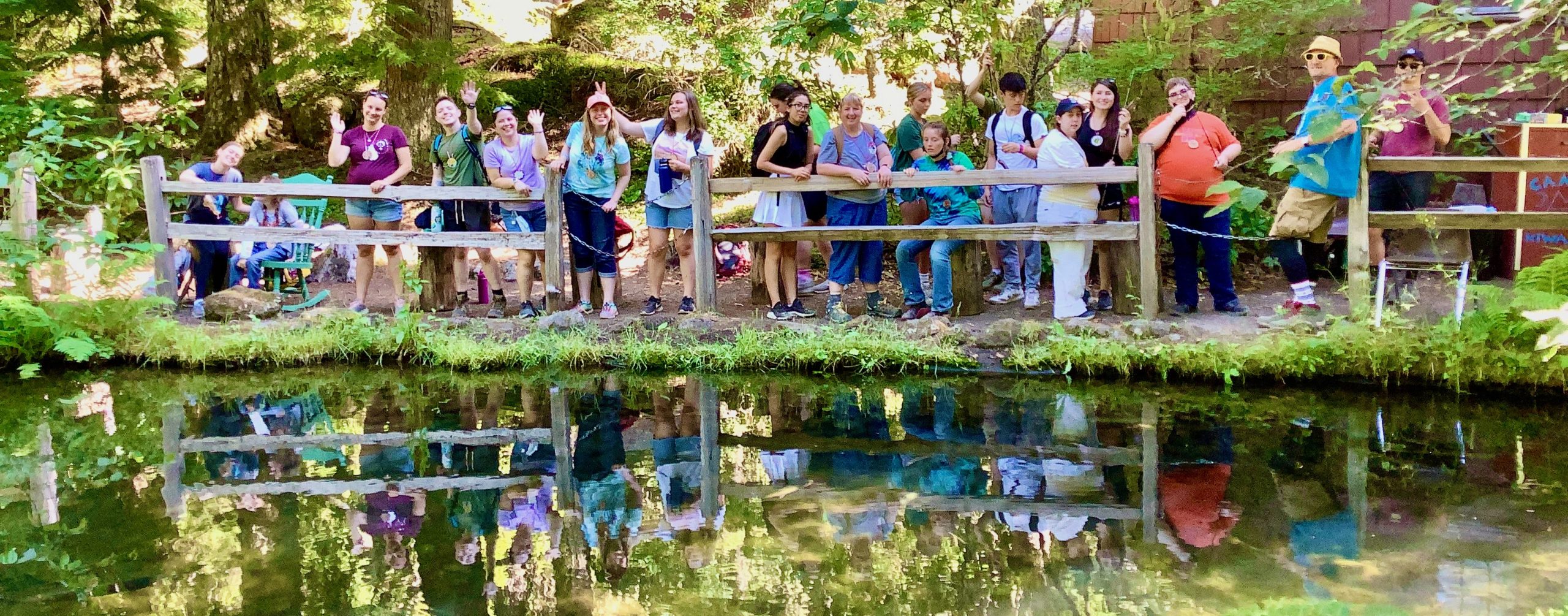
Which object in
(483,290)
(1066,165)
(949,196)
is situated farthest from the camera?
(483,290)

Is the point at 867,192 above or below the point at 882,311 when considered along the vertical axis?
above

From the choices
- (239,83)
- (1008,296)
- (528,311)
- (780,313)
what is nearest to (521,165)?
(528,311)

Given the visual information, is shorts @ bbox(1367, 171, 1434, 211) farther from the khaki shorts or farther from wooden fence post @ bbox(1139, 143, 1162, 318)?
wooden fence post @ bbox(1139, 143, 1162, 318)

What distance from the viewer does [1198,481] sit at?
224 inches

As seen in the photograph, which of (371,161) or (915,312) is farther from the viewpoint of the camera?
(371,161)

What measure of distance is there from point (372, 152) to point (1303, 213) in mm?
6086

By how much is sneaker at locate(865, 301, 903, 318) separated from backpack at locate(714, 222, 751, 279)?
206cm

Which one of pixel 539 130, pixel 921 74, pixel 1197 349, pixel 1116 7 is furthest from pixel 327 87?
pixel 1197 349

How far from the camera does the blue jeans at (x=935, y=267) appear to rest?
8680 mm

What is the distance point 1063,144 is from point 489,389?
152 inches

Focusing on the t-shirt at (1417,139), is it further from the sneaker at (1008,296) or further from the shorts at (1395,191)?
the sneaker at (1008,296)

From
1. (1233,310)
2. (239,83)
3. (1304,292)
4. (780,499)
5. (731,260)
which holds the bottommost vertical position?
(780,499)

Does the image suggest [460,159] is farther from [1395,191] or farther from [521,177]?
[1395,191]

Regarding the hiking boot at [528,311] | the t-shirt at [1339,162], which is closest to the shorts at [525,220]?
the hiking boot at [528,311]
